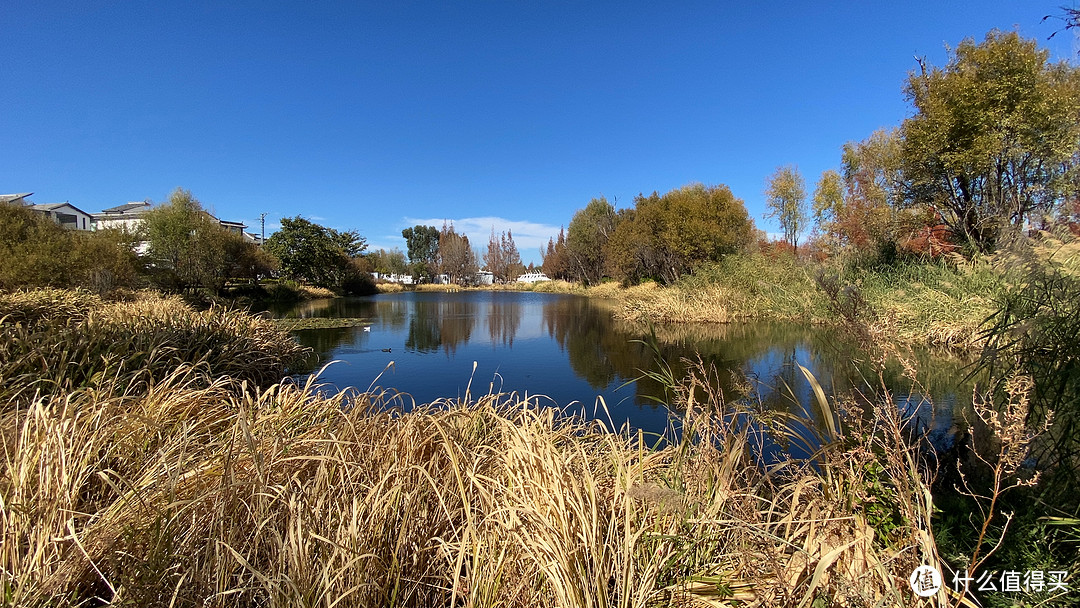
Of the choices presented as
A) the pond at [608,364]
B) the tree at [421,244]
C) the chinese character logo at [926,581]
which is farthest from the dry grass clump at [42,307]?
the tree at [421,244]

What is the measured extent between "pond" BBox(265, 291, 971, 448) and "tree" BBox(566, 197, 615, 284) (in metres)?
21.9

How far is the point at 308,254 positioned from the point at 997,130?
1384 inches

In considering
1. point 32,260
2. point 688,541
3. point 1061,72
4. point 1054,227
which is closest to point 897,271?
point 1061,72

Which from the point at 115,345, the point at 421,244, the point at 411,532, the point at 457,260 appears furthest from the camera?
the point at 421,244

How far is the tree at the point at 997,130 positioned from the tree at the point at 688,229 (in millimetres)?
8383

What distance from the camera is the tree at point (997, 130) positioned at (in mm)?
9336

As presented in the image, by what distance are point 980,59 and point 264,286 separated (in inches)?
1226

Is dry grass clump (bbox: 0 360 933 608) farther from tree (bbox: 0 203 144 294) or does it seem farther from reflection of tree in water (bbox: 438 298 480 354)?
tree (bbox: 0 203 144 294)

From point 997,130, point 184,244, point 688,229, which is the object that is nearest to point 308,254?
point 184,244

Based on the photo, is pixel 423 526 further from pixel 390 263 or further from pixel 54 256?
pixel 390 263

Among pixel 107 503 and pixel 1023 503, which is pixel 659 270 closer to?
pixel 1023 503

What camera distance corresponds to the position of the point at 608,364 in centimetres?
835

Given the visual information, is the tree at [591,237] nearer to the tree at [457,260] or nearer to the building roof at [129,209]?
the tree at [457,260]

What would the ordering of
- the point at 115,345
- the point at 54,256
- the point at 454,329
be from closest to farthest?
the point at 115,345 → the point at 54,256 → the point at 454,329
